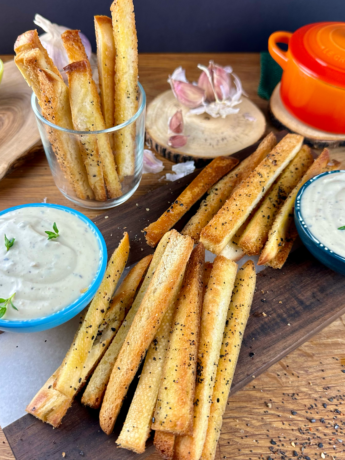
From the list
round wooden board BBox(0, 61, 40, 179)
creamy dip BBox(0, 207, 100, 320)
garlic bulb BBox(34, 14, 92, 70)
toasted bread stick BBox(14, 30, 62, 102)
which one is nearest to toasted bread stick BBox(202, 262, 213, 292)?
creamy dip BBox(0, 207, 100, 320)

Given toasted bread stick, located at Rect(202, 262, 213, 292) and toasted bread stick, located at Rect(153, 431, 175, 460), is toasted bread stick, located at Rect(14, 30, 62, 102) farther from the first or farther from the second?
toasted bread stick, located at Rect(153, 431, 175, 460)

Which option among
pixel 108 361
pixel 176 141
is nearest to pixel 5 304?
pixel 108 361

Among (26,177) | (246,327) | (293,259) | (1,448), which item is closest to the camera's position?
(1,448)

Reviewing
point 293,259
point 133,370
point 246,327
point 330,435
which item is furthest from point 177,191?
point 330,435

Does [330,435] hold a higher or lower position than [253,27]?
lower

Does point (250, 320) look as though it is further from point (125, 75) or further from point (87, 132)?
point (125, 75)

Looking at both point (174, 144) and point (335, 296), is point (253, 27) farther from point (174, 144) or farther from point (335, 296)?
point (335, 296)

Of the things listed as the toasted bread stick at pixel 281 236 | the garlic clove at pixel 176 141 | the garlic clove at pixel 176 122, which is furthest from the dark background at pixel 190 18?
the toasted bread stick at pixel 281 236
